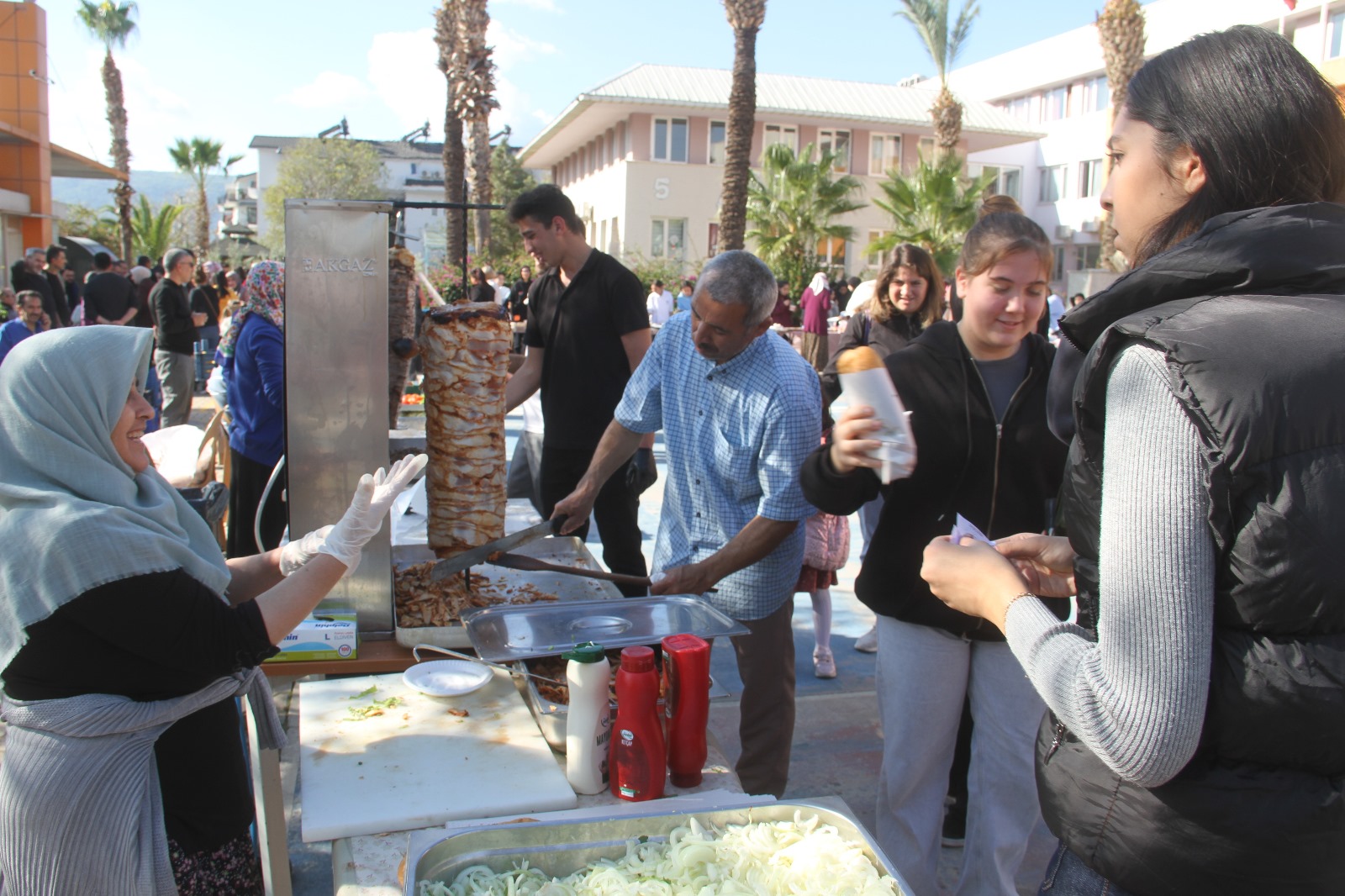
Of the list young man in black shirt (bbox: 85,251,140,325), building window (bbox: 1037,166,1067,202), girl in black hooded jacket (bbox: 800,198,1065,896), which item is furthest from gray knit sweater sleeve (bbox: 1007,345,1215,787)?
building window (bbox: 1037,166,1067,202)

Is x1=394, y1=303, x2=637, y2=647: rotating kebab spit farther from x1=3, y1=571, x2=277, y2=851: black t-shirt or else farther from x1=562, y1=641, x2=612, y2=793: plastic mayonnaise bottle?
x1=562, y1=641, x2=612, y2=793: plastic mayonnaise bottle

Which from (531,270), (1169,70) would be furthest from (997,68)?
(1169,70)

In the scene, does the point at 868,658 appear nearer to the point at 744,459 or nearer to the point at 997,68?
the point at 744,459

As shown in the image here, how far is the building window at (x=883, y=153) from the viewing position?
31641 millimetres

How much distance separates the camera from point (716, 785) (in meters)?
1.89

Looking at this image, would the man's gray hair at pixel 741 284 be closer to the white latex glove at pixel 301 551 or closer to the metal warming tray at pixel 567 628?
the metal warming tray at pixel 567 628

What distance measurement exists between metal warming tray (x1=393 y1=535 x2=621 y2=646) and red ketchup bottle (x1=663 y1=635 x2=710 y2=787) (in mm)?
663

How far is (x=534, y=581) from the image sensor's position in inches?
118

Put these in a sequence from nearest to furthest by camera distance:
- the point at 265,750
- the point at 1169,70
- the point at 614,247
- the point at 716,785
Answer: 1. the point at 1169,70
2. the point at 716,785
3. the point at 265,750
4. the point at 614,247

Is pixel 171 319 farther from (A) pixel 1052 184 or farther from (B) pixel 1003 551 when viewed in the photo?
(A) pixel 1052 184

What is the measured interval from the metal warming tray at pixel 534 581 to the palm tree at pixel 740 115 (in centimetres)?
1326

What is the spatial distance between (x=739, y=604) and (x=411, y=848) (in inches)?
62.1

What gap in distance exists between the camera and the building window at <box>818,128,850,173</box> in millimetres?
30656

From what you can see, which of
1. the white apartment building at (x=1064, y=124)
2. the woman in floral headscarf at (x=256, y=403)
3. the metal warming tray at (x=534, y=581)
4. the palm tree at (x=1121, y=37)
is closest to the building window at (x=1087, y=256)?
the white apartment building at (x=1064, y=124)
